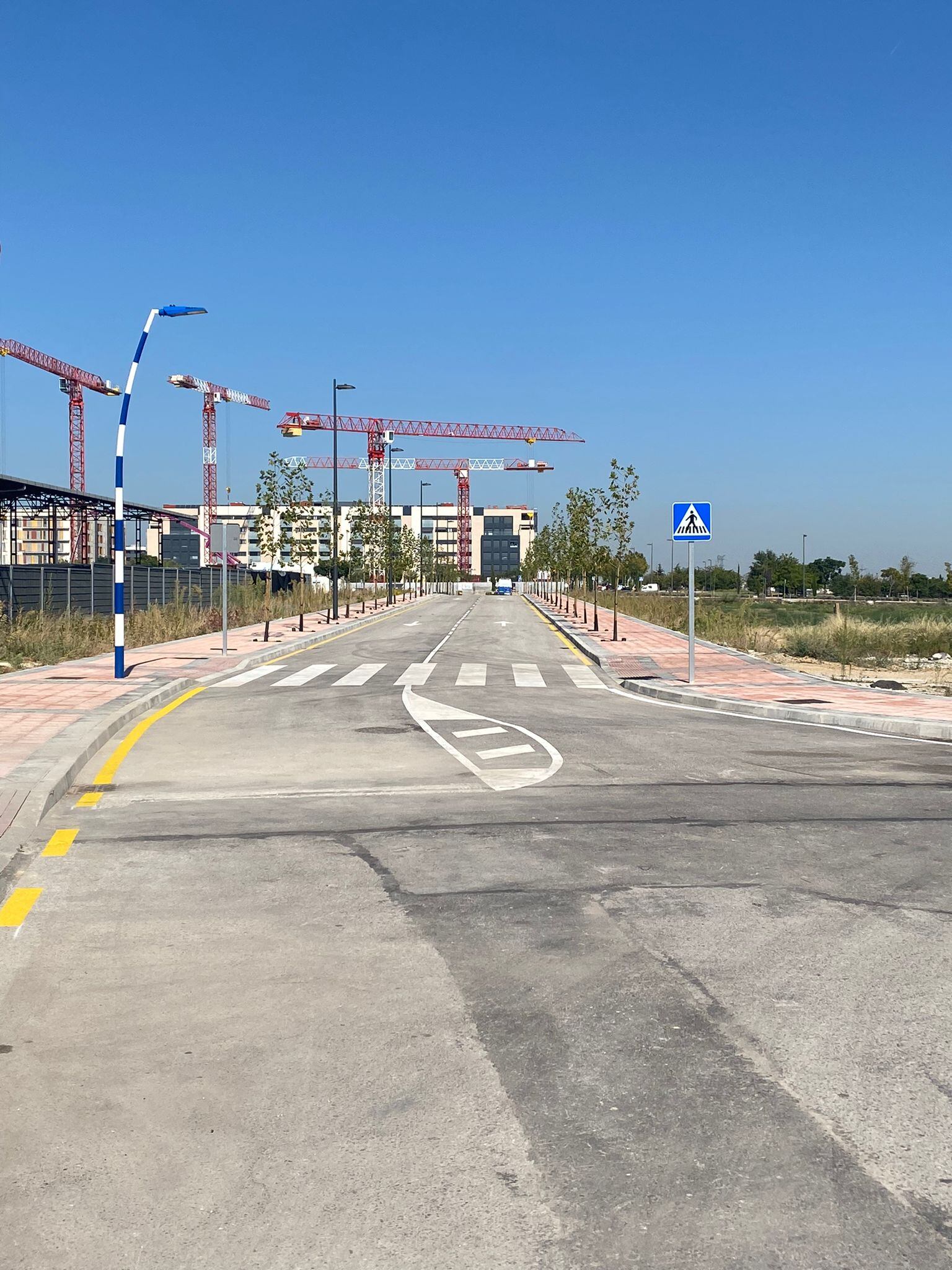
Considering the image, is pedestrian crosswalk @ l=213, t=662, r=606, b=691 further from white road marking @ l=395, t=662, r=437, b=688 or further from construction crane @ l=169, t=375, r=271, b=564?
construction crane @ l=169, t=375, r=271, b=564

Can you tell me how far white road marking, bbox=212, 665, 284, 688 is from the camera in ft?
68.7

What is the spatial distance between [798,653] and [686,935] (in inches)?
987

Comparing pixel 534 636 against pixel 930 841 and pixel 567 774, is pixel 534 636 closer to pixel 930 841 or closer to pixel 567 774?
pixel 567 774

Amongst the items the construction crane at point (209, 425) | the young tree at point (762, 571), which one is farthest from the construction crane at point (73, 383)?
the young tree at point (762, 571)

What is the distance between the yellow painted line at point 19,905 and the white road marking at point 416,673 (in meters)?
13.7

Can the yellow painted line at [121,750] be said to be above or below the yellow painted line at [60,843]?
below

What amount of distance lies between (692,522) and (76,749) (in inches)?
443

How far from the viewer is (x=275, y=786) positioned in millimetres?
10516

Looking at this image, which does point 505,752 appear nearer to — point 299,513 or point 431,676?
point 431,676

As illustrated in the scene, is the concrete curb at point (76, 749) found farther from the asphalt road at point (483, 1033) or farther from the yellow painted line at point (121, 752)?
the asphalt road at point (483, 1033)

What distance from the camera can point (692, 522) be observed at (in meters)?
19.7

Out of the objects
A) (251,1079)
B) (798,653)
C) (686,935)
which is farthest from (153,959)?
(798,653)

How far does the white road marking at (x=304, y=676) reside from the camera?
21016 millimetres

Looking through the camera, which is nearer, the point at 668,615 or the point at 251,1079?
the point at 251,1079
